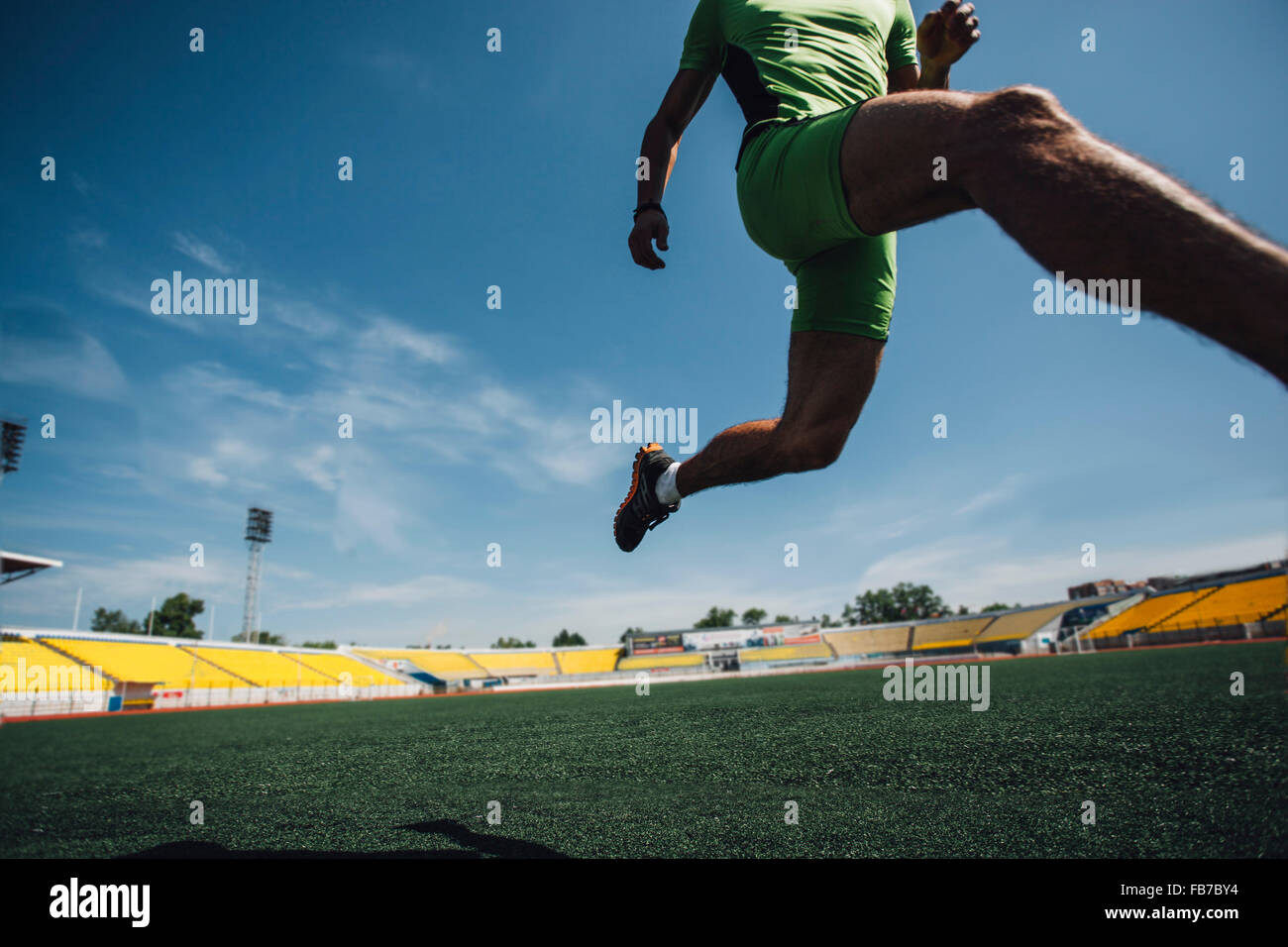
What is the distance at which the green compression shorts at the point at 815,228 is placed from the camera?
1352 millimetres

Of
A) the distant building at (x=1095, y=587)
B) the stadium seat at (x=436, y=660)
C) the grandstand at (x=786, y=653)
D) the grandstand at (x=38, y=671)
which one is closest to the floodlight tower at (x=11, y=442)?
the grandstand at (x=38, y=671)

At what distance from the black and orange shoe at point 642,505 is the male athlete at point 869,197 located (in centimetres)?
1

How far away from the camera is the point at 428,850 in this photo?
1.65m

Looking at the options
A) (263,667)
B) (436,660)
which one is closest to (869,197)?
(263,667)

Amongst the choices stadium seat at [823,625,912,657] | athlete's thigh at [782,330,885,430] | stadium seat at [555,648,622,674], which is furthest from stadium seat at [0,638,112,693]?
stadium seat at [823,625,912,657]

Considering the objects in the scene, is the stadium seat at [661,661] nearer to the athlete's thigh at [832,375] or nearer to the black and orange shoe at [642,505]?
the black and orange shoe at [642,505]

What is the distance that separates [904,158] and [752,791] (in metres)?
1.96

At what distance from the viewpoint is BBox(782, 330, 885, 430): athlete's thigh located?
1.85 meters

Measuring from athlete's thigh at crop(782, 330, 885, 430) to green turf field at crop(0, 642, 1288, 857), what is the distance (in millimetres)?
1160

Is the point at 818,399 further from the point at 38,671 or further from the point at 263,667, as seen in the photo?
the point at 263,667

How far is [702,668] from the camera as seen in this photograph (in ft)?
159

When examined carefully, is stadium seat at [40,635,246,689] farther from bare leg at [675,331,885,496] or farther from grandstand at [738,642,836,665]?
grandstand at [738,642,836,665]
